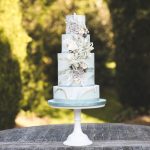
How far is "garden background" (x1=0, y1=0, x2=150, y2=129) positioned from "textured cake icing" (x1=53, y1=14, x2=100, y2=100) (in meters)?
4.19

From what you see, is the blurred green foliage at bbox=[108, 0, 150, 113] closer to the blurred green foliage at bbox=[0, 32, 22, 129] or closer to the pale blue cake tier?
the blurred green foliage at bbox=[0, 32, 22, 129]

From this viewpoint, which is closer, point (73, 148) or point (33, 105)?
point (73, 148)

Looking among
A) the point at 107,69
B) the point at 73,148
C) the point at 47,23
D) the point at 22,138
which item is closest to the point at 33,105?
the point at 47,23

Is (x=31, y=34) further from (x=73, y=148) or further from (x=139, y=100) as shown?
(x=73, y=148)

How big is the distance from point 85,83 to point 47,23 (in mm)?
8863

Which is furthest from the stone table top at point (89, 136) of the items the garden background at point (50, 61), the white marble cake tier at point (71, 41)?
the garden background at point (50, 61)

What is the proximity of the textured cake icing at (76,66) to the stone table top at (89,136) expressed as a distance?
0.57 metres

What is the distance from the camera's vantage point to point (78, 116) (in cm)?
571

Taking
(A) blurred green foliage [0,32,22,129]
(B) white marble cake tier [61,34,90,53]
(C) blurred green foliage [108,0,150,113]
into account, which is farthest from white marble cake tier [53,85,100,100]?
(C) blurred green foliage [108,0,150,113]

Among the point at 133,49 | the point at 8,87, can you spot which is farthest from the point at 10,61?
the point at 133,49

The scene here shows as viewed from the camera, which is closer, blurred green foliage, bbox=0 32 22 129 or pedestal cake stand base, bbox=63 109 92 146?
pedestal cake stand base, bbox=63 109 92 146

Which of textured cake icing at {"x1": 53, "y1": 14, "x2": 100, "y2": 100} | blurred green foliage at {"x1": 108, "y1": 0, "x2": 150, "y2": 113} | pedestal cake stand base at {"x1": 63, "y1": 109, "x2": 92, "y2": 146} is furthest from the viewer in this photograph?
blurred green foliage at {"x1": 108, "y1": 0, "x2": 150, "y2": 113}

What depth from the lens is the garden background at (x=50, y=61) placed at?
985cm

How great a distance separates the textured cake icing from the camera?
5457mm
